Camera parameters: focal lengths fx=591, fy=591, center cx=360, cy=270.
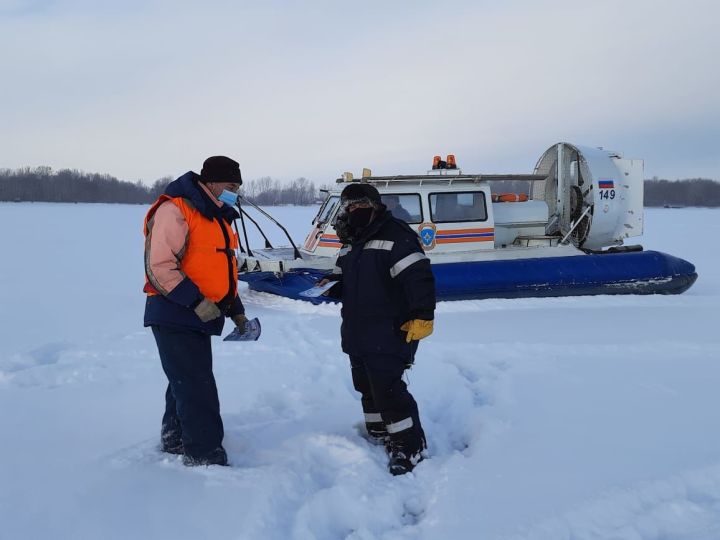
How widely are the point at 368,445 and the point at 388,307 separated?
2.58 ft

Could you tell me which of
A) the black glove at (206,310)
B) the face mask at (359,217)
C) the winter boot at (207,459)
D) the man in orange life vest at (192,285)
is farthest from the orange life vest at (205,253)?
the winter boot at (207,459)

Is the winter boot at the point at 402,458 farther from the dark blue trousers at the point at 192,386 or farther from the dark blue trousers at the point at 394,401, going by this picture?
the dark blue trousers at the point at 192,386

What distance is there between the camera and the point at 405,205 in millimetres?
7938

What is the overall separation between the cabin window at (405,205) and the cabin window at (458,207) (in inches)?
8.0

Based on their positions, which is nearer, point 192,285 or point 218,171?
point 192,285

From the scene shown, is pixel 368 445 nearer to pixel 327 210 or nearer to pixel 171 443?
pixel 171 443

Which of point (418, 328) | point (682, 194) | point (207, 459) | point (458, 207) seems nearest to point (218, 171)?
point (418, 328)

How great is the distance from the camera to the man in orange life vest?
261 centimetres

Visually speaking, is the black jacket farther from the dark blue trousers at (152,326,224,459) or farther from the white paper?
the dark blue trousers at (152,326,224,459)

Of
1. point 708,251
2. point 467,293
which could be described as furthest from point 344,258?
point 708,251

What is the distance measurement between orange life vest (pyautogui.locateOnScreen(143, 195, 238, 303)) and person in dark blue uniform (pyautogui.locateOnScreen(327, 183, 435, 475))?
24.3 inches

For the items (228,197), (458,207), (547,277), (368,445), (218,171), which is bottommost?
(368,445)

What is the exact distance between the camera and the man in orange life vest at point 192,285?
2.61m

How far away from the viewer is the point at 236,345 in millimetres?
5215
